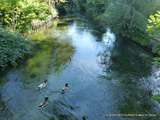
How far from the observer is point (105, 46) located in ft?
170

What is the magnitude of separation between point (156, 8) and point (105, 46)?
10.1 metres

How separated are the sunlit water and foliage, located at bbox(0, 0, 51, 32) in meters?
10.4

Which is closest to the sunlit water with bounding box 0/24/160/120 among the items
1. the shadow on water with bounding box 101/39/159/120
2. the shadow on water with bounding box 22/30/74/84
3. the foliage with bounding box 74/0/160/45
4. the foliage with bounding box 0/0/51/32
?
the shadow on water with bounding box 101/39/159/120

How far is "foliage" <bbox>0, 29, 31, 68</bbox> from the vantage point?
3635 centimetres

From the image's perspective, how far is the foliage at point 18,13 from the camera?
156 ft

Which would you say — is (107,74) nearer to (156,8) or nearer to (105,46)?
(105,46)

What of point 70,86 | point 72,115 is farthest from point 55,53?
point 72,115

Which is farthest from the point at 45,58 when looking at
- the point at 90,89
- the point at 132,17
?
the point at 132,17

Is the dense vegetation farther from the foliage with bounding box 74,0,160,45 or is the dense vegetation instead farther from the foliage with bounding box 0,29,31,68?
the foliage with bounding box 74,0,160,45

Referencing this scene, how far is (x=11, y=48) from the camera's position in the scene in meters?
38.8

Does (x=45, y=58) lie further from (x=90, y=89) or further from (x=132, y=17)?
(x=132, y=17)

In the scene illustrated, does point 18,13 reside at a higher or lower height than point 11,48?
higher

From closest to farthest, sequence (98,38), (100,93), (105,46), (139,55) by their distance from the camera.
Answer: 1. (100,93)
2. (139,55)
3. (105,46)
4. (98,38)

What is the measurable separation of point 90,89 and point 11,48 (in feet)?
38.2
